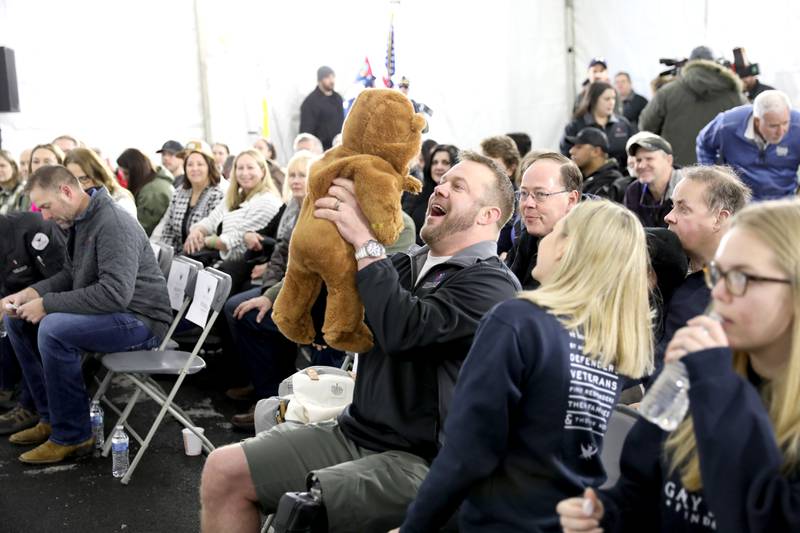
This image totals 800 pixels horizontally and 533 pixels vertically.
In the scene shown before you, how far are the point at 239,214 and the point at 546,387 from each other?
4178mm

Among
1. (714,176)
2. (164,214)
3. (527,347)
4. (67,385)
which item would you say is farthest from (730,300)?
(164,214)

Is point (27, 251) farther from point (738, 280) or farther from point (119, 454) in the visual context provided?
point (738, 280)

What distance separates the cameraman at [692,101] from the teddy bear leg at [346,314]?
457cm

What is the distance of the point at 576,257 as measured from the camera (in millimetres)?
1725

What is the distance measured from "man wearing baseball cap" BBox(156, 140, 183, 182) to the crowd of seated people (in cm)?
345

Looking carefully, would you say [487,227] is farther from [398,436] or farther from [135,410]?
[135,410]

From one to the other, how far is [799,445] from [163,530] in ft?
8.75

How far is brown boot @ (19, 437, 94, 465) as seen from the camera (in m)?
4.13

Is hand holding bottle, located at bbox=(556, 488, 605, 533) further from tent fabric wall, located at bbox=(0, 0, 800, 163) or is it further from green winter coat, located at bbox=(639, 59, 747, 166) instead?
tent fabric wall, located at bbox=(0, 0, 800, 163)

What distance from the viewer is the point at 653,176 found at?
4418 mm

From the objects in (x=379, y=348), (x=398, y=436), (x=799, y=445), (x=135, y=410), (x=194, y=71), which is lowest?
(x=135, y=410)

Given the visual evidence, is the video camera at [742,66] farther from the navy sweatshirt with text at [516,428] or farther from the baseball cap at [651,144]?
the navy sweatshirt with text at [516,428]

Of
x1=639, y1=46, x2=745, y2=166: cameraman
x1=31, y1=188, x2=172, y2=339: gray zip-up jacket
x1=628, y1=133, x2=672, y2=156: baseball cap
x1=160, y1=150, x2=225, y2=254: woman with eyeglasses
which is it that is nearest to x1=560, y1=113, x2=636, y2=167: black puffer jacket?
x1=639, y1=46, x2=745, y2=166: cameraman

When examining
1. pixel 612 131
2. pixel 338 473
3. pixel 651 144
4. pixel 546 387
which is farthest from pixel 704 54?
pixel 546 387
